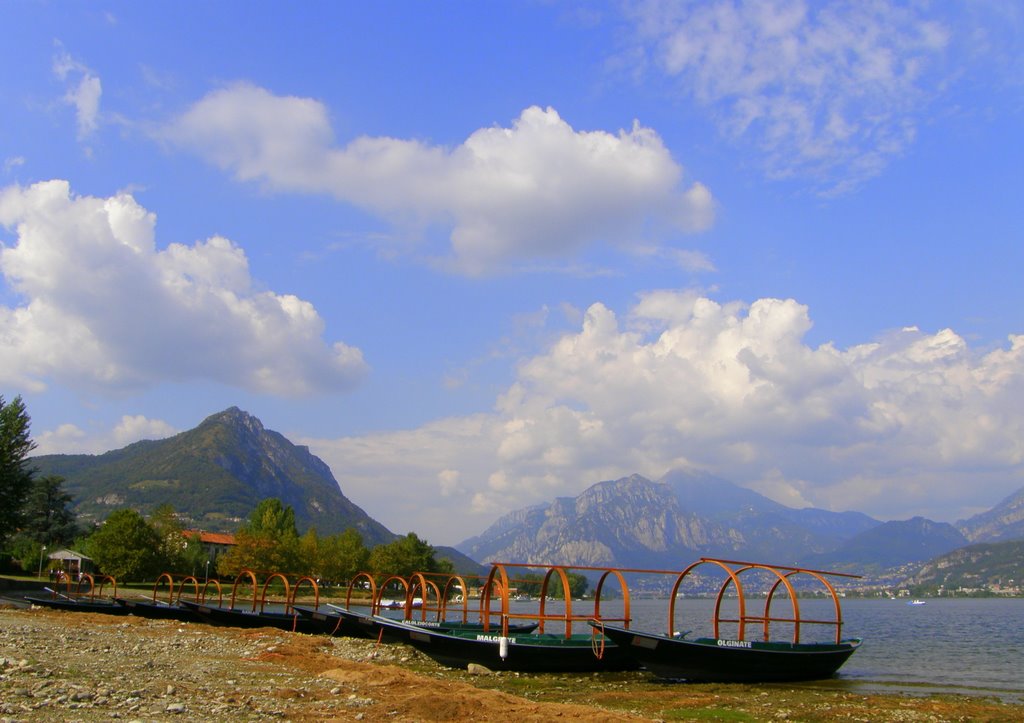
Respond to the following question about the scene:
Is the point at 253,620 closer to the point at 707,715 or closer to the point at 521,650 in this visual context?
the point at 521,650

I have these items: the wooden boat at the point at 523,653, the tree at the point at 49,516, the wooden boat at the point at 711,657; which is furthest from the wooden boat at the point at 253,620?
the tree at the point at 49,516

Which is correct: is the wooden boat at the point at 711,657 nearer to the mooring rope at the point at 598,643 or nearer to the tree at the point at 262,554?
the mooring rope at the point at 598,643

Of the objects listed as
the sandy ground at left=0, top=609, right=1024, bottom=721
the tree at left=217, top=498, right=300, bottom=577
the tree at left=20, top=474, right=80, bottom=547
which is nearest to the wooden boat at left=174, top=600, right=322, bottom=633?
the sandy ground at left=0, top=609, right=1024, bottom=721

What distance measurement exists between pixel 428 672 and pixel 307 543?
82913 millimetres

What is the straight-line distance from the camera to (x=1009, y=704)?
2500 cm

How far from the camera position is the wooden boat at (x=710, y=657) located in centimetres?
2670

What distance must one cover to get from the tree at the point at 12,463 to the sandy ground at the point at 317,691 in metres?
31.3

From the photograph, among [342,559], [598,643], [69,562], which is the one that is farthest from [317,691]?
[342,559]

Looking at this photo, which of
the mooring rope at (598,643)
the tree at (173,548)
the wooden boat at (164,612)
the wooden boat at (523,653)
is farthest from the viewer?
the tree at (173,548)

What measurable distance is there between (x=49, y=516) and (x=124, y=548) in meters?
34.6

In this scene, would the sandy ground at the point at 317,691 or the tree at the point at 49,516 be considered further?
the tree at the point at 49,516

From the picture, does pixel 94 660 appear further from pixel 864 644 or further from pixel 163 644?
pixel 864 644

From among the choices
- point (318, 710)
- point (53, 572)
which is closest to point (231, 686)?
point (318, 710)

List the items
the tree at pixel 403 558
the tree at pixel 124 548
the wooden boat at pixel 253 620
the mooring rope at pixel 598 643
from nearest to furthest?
the mooring rope at pixel 598 643 → the wooden boat at pixel 253 620 → the tree at pixel 124 548 → the tree at pixel 403 558
